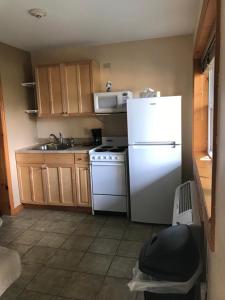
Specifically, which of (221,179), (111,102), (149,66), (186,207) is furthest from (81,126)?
Answer: (221,179)

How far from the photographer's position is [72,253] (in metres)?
2.66

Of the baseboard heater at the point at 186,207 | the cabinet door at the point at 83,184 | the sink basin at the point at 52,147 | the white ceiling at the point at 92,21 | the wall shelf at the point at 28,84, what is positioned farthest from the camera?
the sink basin at the point at 52,147

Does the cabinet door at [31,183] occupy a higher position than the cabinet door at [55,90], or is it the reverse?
the cabinet door at [55,90]

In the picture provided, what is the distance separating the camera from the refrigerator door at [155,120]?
2.91 metres

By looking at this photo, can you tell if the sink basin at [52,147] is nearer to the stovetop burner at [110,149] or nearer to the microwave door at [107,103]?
the stovetop burner at [110,149]

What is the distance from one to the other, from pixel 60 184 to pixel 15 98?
1445 millimetres

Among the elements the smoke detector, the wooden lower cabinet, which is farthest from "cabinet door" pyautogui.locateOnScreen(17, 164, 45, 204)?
the smoke detector

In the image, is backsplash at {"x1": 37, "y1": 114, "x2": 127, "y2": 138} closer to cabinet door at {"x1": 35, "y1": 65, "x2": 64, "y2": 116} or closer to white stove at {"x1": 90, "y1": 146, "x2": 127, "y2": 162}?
cabinet door at {"x1": 35, "y1": 65, "x2": 64, "y2": 116}

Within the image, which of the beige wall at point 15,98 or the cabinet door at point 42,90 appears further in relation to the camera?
the cabinet door at point 42,90

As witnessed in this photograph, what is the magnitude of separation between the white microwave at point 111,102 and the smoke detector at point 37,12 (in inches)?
48.0

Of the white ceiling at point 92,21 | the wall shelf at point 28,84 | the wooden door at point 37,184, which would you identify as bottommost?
the wooden door at point 37,184

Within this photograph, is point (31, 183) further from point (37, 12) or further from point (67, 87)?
point (37, 12)

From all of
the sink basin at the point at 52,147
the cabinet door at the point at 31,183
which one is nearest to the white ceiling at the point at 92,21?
the sink basin at the point at 52,147

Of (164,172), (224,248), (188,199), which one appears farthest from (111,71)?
(224,248)
